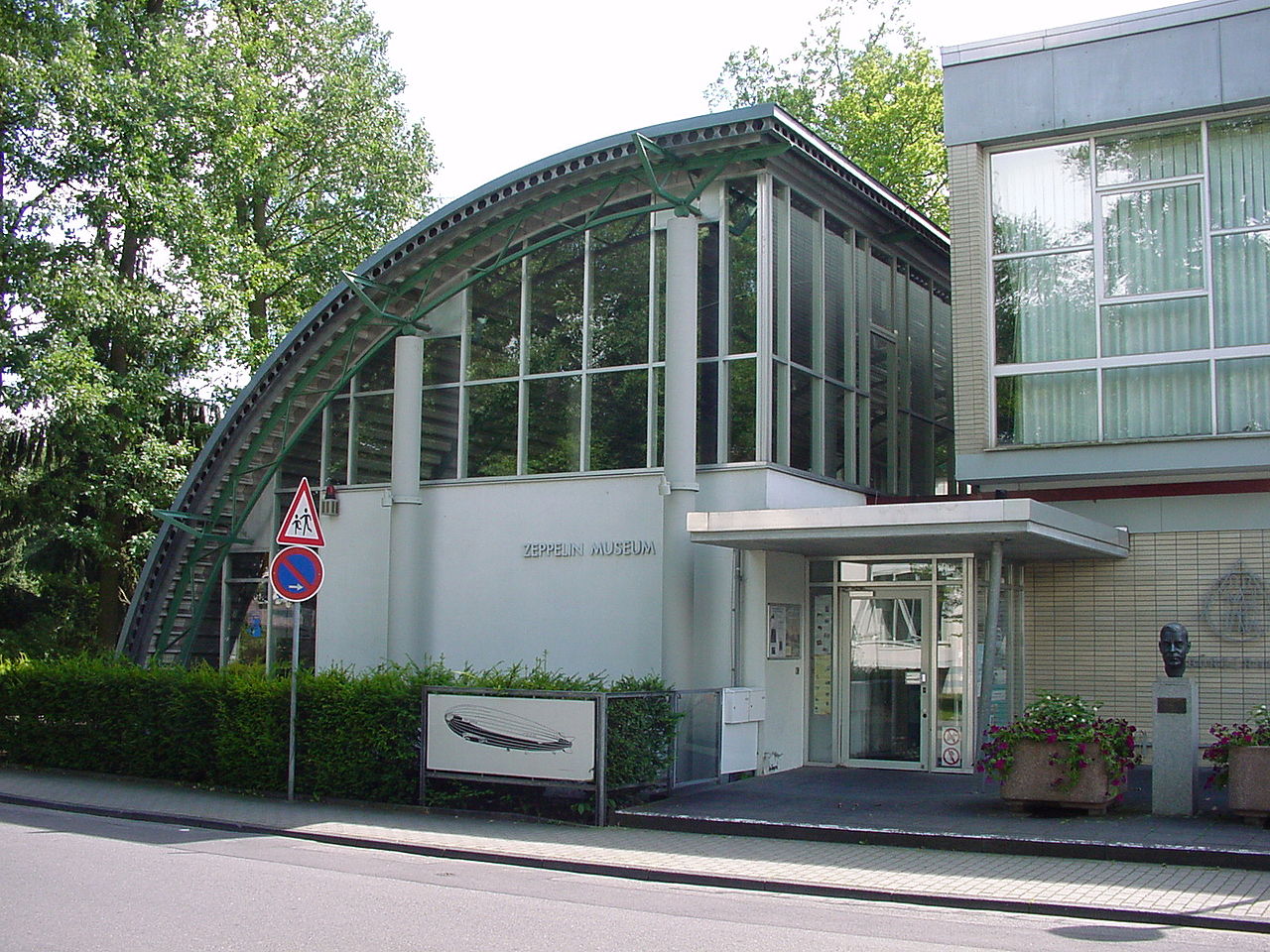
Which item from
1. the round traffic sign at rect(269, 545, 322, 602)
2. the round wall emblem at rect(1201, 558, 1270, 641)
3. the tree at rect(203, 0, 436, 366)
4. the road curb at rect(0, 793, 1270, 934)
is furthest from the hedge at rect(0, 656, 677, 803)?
the tree at rect(203, 0, 436, 366)

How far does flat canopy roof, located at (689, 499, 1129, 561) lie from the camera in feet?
45.7

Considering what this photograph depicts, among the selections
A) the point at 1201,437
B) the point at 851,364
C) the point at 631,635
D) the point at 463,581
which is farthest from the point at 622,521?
the point at 1201,437

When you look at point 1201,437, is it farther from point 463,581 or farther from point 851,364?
point 463,581

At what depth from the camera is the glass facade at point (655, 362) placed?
17.5 meters

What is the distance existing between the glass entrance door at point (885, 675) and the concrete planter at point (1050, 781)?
3.78 m

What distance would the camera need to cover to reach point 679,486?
16.7 metres

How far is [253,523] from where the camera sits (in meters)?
22.8

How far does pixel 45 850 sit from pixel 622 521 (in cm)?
852

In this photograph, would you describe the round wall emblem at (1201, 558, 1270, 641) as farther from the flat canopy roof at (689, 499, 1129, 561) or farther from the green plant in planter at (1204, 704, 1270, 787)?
the green plant in planter at (1204, 704, 1270, 787)

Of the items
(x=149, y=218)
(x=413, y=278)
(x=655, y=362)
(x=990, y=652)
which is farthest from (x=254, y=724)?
(x=149, y=218)

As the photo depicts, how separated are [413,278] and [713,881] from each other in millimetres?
12120

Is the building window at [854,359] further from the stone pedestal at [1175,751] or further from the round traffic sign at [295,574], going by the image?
the round traffic sign at [295,574]

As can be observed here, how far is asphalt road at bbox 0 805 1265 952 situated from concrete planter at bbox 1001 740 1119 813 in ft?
12.7

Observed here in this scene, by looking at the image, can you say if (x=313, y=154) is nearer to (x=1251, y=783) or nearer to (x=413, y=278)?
(x=413, y=278)
